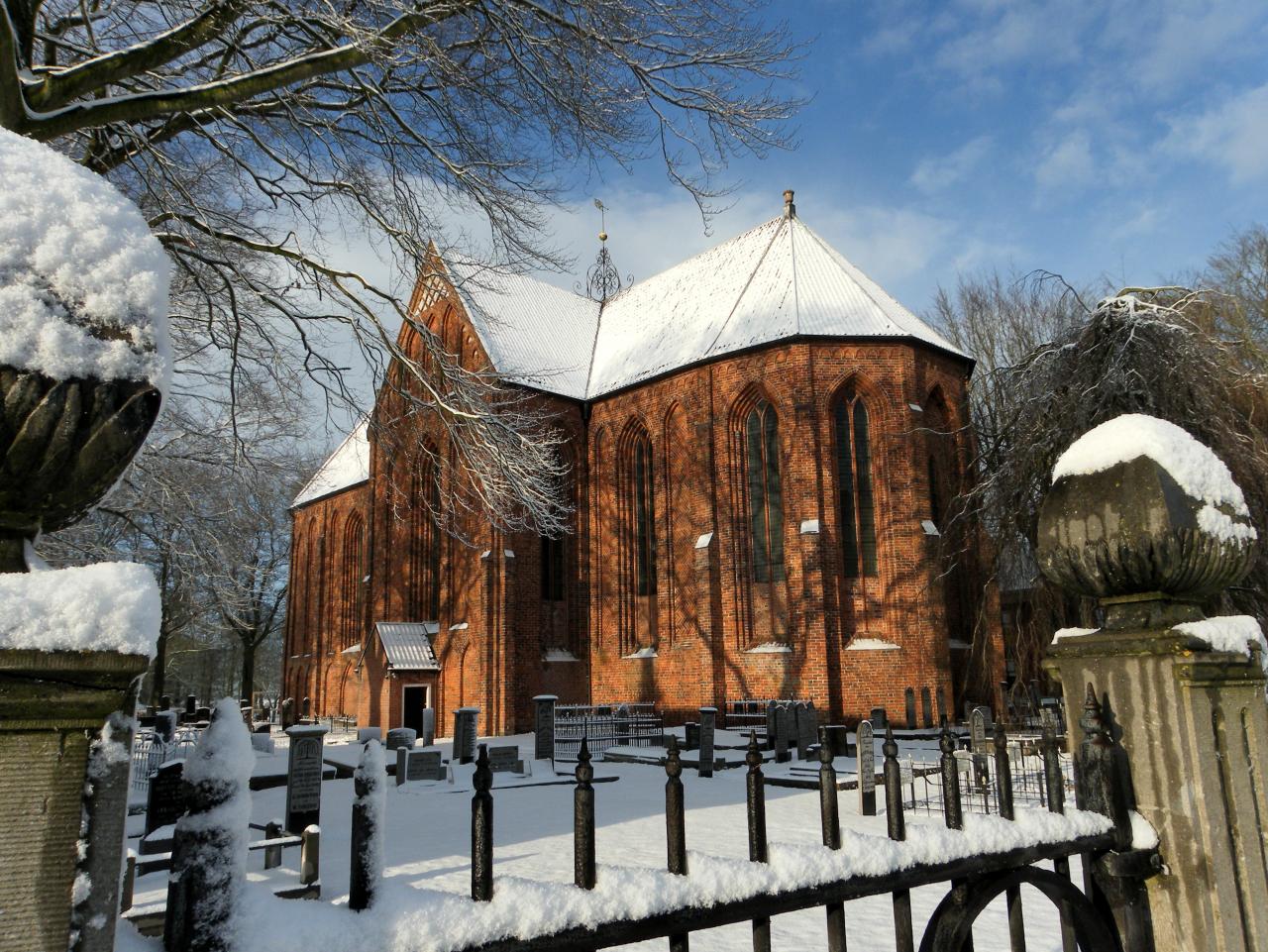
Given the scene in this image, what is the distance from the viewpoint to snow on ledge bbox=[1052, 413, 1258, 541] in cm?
301

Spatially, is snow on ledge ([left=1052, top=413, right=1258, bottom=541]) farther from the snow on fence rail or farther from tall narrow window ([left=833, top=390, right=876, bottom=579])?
tall narrow window ([left=833, top=390, right=876, bottom=579])

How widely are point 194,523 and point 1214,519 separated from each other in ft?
42.4

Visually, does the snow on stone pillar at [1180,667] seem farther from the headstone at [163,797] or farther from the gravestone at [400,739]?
the gravestone at [400,739]

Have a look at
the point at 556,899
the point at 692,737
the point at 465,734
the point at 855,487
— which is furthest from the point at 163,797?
the point at 855,487

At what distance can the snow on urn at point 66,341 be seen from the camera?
1.25m

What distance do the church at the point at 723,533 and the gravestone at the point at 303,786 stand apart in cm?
1155

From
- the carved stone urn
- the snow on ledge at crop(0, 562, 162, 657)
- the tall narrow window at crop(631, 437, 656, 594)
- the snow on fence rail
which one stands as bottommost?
the snow on fence rail

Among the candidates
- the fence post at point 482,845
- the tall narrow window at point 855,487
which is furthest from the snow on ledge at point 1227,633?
the tall narrow window at point 855,487

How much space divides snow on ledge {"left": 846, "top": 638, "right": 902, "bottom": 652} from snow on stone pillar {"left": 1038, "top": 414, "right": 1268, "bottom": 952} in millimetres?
17238

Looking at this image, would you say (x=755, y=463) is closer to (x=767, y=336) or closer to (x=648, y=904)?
(x=767, y=336)

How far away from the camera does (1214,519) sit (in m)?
2.99

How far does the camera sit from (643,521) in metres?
24.9

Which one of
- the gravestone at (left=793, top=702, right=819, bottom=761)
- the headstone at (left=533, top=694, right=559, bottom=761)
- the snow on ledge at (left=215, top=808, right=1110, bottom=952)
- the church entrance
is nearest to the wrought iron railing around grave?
the headstone at (left=533, top=694, right=559, bottom=761)

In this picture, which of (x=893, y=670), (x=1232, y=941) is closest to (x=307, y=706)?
(x=893, y=670)
